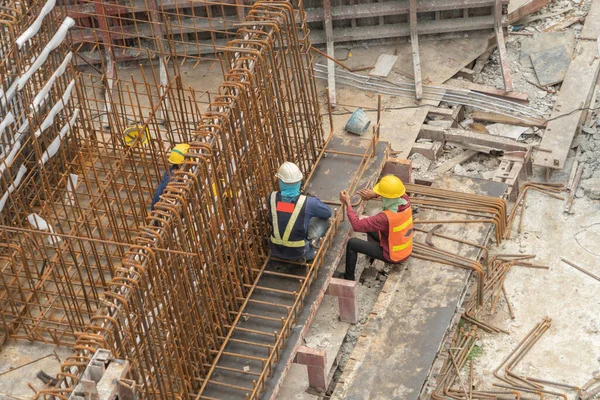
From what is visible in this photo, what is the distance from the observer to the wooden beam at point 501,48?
17719 mm

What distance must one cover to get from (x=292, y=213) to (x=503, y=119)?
5134 mm

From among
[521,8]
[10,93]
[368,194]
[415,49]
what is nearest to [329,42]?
[415,49]

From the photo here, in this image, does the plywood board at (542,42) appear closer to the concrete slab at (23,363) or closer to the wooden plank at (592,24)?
the wooden plank at (592,24)

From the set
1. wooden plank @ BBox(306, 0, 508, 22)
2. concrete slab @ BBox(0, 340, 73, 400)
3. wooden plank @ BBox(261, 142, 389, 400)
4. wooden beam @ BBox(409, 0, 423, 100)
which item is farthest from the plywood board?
concrete slab @ BBox(0, 340, 73, 400)

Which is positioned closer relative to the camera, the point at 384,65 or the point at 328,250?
the point at 328,250

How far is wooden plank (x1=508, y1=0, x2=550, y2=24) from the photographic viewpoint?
19.2 m

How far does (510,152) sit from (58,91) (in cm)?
630

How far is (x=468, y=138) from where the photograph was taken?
16.9 metres

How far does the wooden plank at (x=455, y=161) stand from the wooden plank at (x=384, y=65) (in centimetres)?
203

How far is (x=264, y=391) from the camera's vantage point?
12.7 m

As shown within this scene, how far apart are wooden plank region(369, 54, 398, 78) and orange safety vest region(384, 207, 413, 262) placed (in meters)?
4.55

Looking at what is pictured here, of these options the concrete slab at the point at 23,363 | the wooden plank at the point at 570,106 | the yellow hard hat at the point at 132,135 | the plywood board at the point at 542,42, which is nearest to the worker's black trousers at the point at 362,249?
the wooden plank at the point at 570,106

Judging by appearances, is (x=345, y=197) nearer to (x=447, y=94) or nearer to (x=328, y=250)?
(x=328, y=250)

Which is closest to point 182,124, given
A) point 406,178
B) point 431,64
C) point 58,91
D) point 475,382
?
point 58,91
